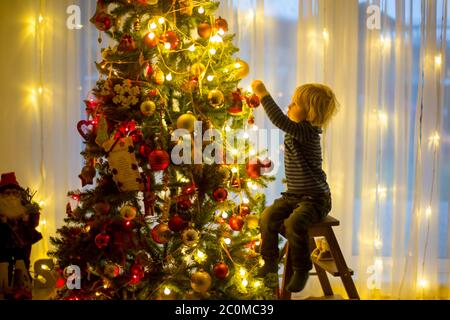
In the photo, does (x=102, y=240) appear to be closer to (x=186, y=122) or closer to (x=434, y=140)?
(x=186, y=122)

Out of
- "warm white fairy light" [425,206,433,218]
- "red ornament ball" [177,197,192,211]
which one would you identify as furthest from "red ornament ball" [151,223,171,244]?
"warm white fairy light" [425,206,433,218]

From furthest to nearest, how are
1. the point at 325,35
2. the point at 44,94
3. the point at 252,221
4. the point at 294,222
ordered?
the point at 44,94, the point at 325,35, the point at 252,221, the point at 294,222

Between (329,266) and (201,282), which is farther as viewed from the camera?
(329,266)

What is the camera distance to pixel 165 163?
2.19 meters

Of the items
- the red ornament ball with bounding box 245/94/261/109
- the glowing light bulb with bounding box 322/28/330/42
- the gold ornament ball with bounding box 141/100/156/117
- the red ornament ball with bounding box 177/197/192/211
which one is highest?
the glowing light bulb with bounding box 322/28/330/42

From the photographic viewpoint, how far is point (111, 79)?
2.26 m

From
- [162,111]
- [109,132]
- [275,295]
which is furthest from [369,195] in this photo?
[109,132]

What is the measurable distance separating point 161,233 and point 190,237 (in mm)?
134

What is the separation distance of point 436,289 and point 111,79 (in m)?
2.08

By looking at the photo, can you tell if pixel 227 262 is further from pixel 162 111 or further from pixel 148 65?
pixel 148 65

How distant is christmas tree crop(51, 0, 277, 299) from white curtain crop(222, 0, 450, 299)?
0.56 metres

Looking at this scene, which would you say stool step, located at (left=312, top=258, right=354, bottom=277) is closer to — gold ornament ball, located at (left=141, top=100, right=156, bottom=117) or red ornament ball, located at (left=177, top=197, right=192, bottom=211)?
red ornament ball, located at (left=177, top=197, right=192, bottom=211)

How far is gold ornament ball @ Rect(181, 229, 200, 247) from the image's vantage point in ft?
7.27

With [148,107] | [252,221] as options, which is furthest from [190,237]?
[148,107]
